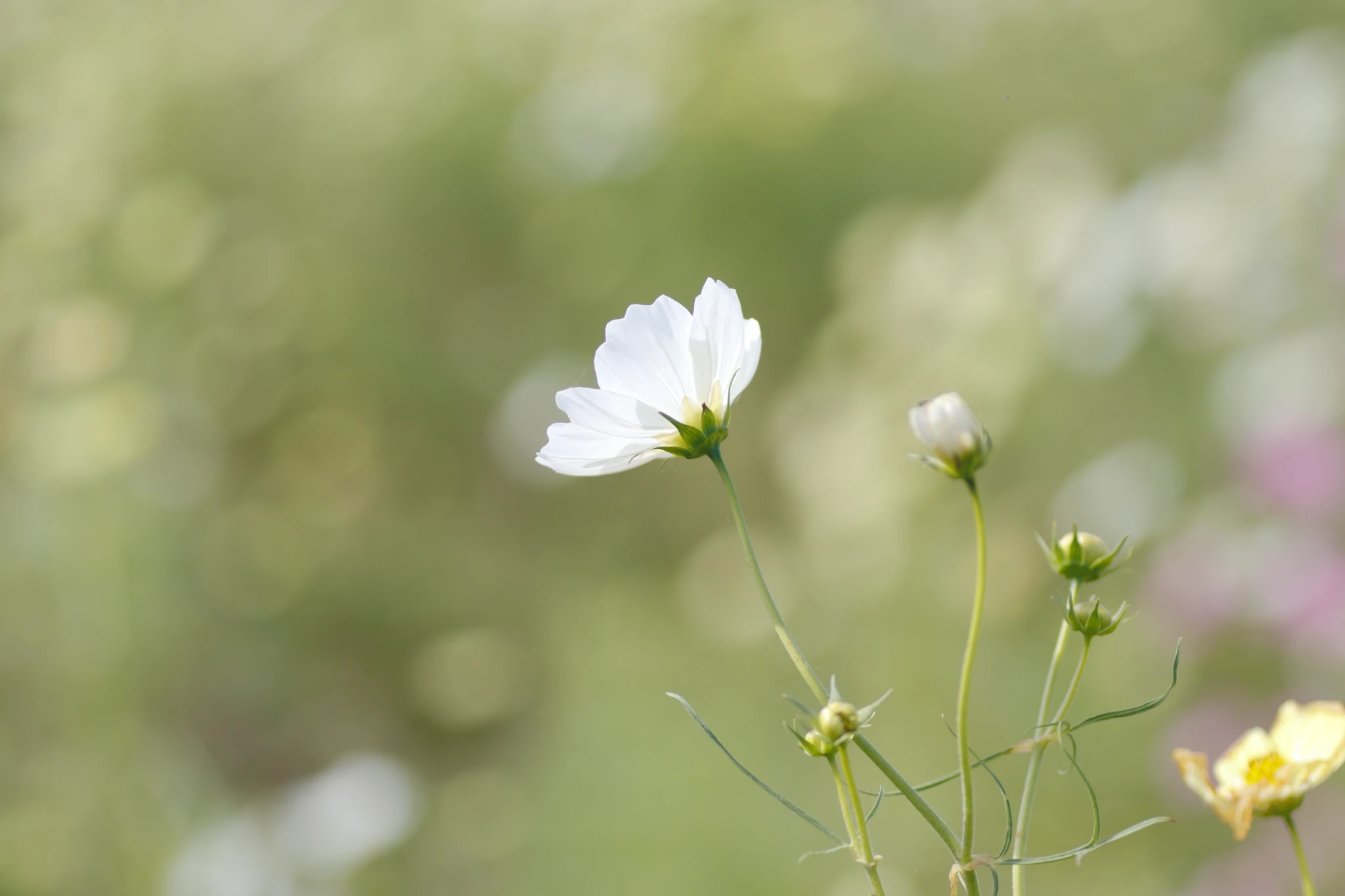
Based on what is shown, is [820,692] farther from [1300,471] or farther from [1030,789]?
[1300,471]

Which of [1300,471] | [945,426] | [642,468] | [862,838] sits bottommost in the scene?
[862,838]

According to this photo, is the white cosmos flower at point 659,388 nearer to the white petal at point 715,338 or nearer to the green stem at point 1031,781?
the white petal at point 715,338

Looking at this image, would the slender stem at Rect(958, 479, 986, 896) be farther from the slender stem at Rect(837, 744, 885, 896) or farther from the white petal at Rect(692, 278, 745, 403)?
the white petal at Rect(692, 278, 745, 403)

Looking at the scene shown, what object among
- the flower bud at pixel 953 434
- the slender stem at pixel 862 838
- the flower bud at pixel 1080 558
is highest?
the flower bud at pixel 953 434

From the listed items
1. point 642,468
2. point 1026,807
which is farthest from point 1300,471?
point 1026,807

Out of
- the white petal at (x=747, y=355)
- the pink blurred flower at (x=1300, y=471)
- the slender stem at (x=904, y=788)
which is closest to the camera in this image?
the slender stem at (x=904, y=788)

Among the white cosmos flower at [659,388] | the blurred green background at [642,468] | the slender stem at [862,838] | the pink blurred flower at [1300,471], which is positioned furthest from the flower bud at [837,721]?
the pink blurred flower at [1300,471]
